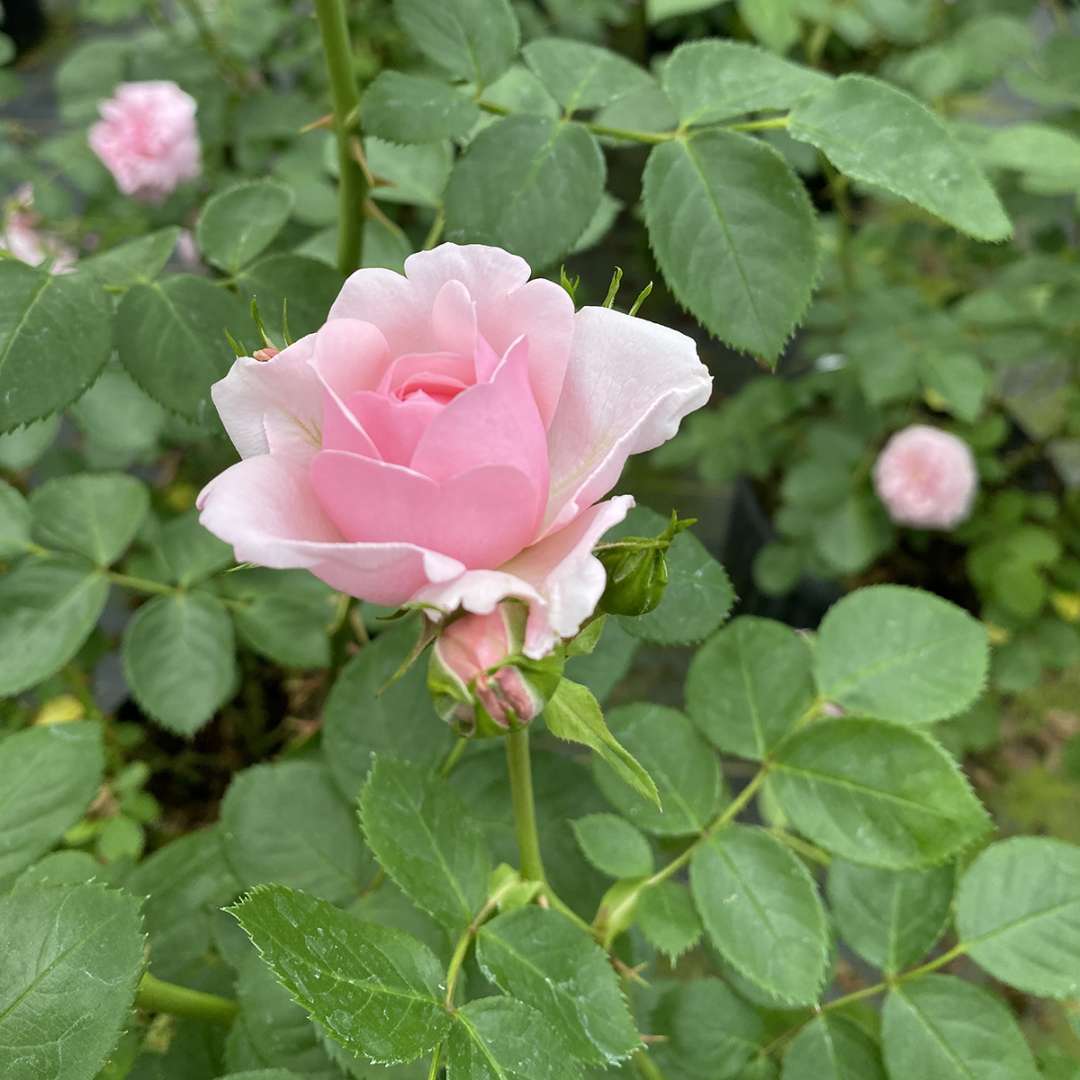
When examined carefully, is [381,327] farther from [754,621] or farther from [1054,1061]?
[1054,1061]

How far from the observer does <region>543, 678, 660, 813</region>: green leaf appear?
0.30 m

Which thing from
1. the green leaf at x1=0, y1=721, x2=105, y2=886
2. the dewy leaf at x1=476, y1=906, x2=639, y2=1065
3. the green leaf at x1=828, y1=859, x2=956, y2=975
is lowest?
the green leaf at x1=828, y1=859, x2=956, y2=975

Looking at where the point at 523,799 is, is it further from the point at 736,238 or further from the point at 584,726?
the point at 736,238

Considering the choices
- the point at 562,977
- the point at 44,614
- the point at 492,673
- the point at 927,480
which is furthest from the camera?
the point at 927,480

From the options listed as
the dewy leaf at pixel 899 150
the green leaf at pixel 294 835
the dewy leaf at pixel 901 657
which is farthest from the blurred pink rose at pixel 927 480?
the green leaf at pixel 294 835

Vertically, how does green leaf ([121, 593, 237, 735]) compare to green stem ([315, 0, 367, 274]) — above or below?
below

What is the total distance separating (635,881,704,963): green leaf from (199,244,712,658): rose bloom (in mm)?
238

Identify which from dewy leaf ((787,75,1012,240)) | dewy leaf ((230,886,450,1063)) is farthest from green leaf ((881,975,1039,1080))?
dewy leaf ((787,75,1012,240))

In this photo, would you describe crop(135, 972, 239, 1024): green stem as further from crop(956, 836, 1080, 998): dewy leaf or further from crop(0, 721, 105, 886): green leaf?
crop(956, 836, 1080, 998): dewy leaf

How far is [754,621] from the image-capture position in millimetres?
535

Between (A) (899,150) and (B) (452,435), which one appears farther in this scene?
(A) (899,150)

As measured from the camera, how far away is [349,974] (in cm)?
32

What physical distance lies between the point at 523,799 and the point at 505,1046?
0.09 meters

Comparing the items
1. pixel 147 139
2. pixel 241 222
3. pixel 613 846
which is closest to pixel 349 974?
pixel 613 846
